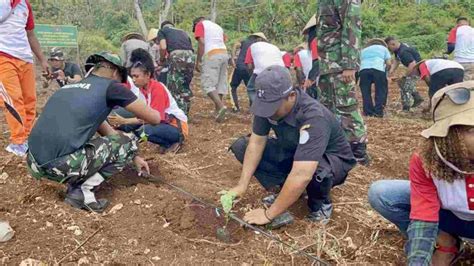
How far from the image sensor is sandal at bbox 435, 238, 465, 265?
2424 millimetres

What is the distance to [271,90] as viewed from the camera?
270 centimetres

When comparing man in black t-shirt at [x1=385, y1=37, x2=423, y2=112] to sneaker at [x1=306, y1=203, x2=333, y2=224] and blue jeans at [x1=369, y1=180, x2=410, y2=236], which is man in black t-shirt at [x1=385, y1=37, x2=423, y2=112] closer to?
sneaker at [x1=306, y1=203, x2=333, y2=224]

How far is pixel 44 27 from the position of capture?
8.45 meters

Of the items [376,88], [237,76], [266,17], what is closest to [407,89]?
[376,88]

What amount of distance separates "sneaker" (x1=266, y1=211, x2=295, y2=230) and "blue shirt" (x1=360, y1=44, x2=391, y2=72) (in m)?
4.94

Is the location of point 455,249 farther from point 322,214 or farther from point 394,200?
point 322,214

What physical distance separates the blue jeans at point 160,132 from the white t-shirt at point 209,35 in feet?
8.24

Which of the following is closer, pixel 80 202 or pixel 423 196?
pixel 423 196

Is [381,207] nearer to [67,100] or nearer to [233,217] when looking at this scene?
[233,217]

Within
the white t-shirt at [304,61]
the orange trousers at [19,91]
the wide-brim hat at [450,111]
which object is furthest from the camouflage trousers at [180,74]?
the wide-brim hat at [450,111]

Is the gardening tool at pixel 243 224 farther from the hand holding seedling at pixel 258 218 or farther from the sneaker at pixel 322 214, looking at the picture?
the sneaker at pixel 322 214

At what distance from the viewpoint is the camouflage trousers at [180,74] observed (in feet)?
20.0

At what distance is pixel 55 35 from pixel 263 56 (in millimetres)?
4041

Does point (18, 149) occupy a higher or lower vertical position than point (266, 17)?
higher
